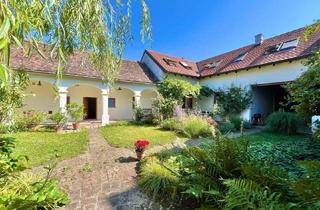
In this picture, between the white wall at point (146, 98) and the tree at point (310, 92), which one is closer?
the tree at point (310, 92)

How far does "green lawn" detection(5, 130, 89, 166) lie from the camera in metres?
6.98

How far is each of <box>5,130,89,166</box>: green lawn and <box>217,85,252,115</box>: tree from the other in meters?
10.1

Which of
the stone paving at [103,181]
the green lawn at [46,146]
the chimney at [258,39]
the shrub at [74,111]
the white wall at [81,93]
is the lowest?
the stone paving at [103,181]

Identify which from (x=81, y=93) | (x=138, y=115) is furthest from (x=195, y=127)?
(x=81, y=93)

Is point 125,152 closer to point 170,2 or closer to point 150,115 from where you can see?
point 170,2

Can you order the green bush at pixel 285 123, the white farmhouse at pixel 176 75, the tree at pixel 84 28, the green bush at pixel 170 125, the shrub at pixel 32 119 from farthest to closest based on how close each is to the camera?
the white farmhouse at pixel 176 75, the green bush at pixel 170 125, the shrub at pixel 32 119, the green bush at pixel 285 123, the tree at pixel 84 28

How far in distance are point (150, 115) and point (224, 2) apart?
9154 millimetres

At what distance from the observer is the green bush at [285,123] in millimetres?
11344

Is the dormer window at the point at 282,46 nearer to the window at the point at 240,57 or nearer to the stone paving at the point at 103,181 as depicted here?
the window at the point at 240,57

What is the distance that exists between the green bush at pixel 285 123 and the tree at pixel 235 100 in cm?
335

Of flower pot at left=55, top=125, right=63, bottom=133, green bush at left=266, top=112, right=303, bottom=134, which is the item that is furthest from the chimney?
flower pot at left=55, top=125, right=63, bottom=133

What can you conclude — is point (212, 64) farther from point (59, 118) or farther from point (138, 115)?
point (59, 118)

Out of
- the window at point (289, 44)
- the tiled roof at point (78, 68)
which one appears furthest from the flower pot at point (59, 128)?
the window at point (289, 44)

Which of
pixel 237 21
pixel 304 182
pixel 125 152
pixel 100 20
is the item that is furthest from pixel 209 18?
pixel 304 182
